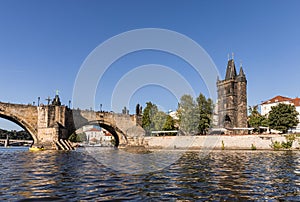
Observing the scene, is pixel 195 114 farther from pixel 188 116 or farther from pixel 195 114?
pixel 188 116

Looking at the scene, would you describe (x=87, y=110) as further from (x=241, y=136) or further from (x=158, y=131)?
(x=241, y=136)

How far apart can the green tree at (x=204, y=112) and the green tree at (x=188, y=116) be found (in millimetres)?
1314

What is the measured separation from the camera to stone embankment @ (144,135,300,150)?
2124 inches

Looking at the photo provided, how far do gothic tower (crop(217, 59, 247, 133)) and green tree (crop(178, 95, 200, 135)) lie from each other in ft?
87.0

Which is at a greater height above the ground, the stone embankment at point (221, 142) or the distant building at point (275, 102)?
the distant building at point (275, 102)

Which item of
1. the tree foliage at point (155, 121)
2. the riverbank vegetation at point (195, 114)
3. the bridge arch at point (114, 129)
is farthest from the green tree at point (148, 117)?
the riverbank vegetation at point (195, 114)

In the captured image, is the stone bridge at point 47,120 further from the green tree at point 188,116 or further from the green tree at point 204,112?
the green tree at point 204,112

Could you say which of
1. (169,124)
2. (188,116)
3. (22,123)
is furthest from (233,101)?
(22,123)

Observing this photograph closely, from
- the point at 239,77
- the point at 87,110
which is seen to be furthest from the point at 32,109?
the point at 239,77

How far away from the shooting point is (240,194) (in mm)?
9945

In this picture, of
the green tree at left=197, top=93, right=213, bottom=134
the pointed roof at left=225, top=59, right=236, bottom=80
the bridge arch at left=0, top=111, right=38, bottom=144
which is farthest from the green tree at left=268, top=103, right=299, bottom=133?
the bridge arch at left=0, top=111, right=38, bottom=144

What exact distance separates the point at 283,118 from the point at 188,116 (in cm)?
2324

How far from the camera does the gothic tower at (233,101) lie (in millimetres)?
94250

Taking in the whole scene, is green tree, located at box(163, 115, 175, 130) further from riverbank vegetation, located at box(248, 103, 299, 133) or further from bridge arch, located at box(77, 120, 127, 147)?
riverbank vegetation, located at box(248, 103, 299, 133)
